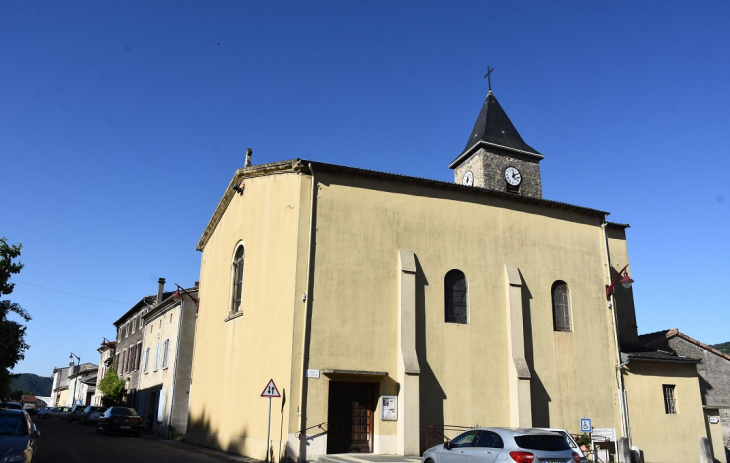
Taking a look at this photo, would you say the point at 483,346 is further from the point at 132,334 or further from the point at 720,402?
the point at 132,334

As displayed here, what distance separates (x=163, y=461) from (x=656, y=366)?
17886 mm

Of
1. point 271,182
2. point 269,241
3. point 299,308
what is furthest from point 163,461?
point 271,182

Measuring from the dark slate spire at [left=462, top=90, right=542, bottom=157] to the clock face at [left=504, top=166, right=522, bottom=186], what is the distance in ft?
4.14

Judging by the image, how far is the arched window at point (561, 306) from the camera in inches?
840

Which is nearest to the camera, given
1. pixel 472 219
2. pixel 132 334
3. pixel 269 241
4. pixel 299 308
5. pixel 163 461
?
pixel 163 461

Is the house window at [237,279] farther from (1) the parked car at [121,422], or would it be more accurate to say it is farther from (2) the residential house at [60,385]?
(2) the residential house at [60,385]

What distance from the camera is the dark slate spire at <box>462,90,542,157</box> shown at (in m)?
32.1

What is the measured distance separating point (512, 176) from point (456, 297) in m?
14.1

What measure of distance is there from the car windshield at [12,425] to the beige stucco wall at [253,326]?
6.74 metres

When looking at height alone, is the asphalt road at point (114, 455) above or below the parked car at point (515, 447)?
below

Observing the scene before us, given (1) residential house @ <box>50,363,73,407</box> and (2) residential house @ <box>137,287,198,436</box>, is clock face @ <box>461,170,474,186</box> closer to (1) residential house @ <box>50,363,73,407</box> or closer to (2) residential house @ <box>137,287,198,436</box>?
(2) residential house @ <box>137,287,198,436</box>

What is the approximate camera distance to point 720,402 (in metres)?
24.6

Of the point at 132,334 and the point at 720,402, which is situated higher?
the point at 132,334

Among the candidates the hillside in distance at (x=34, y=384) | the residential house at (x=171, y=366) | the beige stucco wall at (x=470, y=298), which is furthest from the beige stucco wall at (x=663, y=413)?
the hillside in distance at (x=34, y=384)
